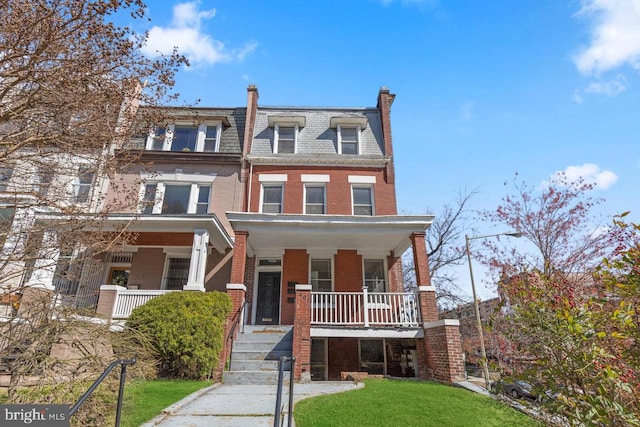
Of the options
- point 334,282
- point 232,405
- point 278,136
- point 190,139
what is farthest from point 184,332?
point 278,136

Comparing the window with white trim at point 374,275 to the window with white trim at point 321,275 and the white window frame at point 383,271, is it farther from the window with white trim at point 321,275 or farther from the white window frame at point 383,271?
the window with white trim at point 321,275

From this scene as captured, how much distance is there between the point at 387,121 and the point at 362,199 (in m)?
4.11

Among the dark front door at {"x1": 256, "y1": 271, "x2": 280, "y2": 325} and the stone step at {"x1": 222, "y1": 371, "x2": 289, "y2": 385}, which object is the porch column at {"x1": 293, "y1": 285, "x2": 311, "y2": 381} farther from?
the dark front door at {"x1": 256, "y1": 271, "x2": 280, "y2": 325}

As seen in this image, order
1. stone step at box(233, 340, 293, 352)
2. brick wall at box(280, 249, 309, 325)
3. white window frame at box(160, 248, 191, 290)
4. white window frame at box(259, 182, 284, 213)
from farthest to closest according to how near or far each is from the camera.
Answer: white window frame at box(259, 182, 284, 213) → white window frame at box(160, 248, 191, 290) → brick wall at box(280, 249, 309, 325) → stone step at box(233, 340, 293, 352)

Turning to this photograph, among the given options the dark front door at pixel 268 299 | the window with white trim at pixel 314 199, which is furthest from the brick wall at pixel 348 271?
the dark front door at pixel 268 299

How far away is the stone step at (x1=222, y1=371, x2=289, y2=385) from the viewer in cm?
815

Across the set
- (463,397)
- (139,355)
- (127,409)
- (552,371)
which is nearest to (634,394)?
(552,371)

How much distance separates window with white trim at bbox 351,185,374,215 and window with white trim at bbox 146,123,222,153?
21.3 ft

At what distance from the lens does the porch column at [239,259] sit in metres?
10.1

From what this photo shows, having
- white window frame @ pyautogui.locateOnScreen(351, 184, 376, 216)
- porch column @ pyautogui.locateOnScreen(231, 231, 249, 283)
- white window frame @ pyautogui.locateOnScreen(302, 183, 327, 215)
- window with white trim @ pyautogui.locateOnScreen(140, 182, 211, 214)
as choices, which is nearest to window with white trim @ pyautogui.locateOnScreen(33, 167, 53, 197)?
porch column @ pyautogui.locateOnScreen(231, 231, 249, 283)

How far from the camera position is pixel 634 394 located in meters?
2.73

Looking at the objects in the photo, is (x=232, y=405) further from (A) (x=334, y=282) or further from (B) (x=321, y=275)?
(B) (x=321, y=275)

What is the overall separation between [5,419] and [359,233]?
9.46 metres

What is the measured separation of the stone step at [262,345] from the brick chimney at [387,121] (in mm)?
8321
